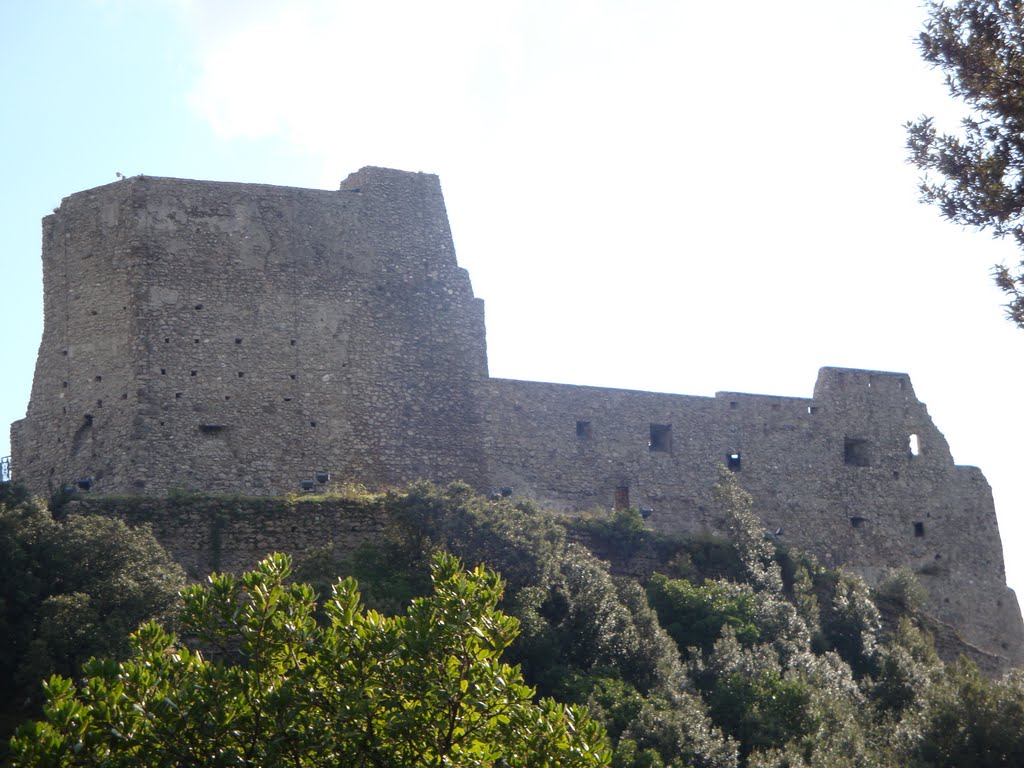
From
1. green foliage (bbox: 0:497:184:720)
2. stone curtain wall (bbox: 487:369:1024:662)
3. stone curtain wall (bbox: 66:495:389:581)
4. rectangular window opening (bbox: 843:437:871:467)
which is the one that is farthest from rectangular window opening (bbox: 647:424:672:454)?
green foliage (bbox: 0:497:184:720)

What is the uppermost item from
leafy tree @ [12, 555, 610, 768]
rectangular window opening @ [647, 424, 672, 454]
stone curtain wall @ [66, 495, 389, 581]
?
rectangular window opening @ [647, 424, 672, 454]

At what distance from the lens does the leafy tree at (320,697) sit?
1581 cm

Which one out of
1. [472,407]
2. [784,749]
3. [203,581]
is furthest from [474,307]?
[784,749]

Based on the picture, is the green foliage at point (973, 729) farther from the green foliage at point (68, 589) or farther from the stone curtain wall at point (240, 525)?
the green foliage at point (68, 589)

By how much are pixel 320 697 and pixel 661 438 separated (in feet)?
64.5

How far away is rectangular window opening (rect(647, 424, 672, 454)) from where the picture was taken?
3525 centimetres

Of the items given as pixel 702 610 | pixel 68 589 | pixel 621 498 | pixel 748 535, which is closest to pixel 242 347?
pixel 68 589

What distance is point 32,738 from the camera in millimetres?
15344

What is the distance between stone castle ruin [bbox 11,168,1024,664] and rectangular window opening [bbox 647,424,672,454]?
4cm

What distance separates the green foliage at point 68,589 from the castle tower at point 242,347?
4102 millimetres

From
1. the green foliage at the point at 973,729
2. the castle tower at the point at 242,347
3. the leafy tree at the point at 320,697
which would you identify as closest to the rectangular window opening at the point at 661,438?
the castle tower at the point at 242,347

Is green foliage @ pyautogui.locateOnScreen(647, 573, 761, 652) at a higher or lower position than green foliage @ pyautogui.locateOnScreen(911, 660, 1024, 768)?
higher

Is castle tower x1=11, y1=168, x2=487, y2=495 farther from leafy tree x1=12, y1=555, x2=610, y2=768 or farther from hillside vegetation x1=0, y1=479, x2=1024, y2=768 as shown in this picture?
leafy tree x1=12, y1=555, x2=610, y2=768

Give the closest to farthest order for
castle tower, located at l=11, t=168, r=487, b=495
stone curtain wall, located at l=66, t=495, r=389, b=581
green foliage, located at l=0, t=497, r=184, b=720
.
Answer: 1. green foliage, located at l=0, t=497, r=184, b=720
2. stone curtain wall, located at l=66, t=495, r=389, b=581
3. castle tower, located at l=11, t=168, r=487, b=495
